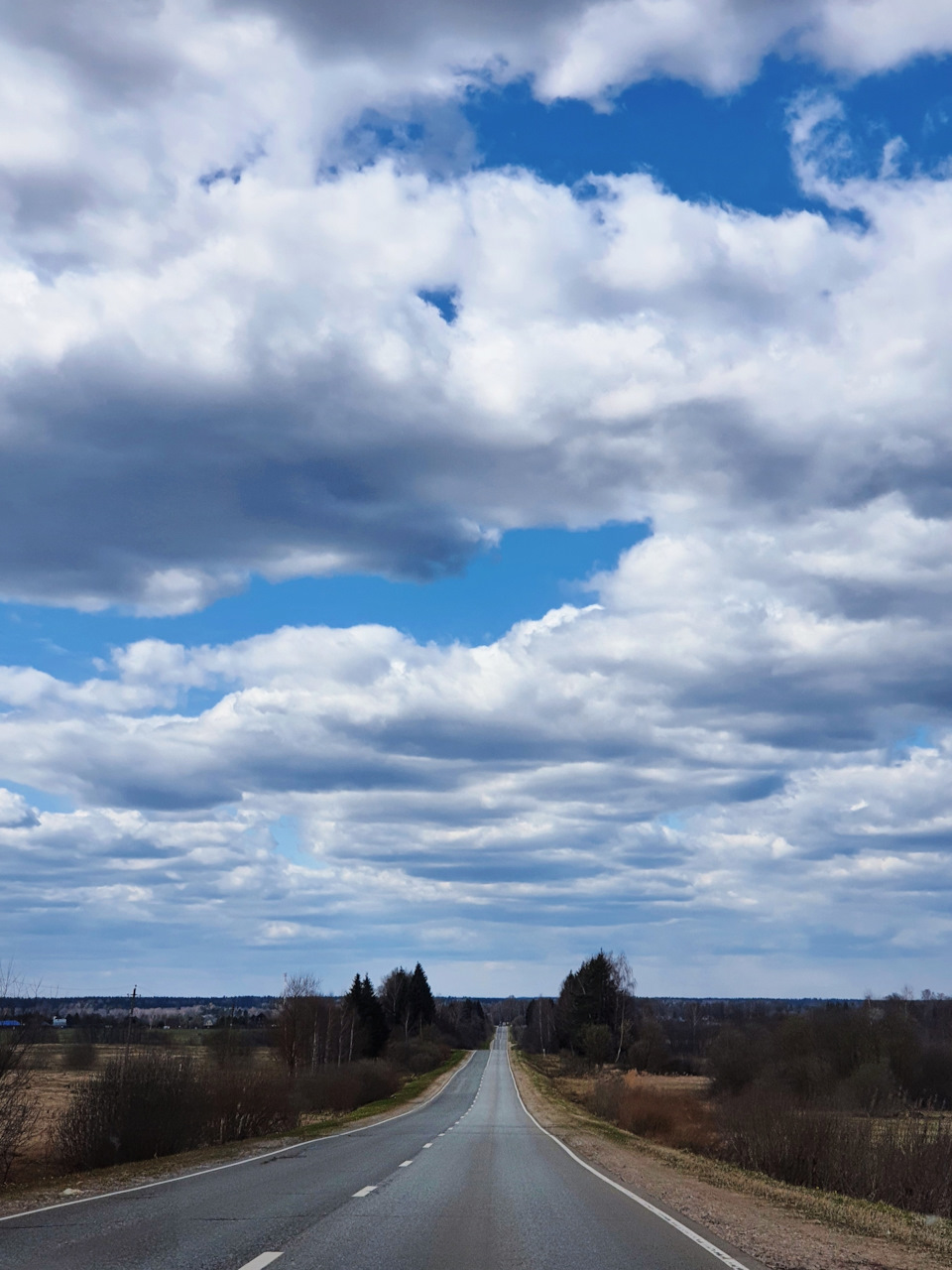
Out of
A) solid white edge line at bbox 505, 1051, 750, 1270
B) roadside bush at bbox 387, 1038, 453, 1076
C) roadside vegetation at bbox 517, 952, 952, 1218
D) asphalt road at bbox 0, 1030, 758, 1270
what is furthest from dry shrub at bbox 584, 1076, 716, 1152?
roadside bush at bbox 387, 1038, 453, 1076

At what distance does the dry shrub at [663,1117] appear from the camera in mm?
43919

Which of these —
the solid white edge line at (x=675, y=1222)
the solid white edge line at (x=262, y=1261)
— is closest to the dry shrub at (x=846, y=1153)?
the solid white edge line at (x=675, y=1222)

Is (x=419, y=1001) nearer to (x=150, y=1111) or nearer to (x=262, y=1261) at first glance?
(x=150, y=1111)

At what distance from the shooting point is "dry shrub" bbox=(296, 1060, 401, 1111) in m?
57.3

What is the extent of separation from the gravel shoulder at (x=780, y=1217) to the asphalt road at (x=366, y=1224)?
871 millimetres

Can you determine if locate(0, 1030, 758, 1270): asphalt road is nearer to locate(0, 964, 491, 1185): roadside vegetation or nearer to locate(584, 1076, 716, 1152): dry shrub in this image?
locate(0, 964, 491, 1185): roadside vegetation

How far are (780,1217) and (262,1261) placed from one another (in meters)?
11.4

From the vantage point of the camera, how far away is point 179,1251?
12227 mm

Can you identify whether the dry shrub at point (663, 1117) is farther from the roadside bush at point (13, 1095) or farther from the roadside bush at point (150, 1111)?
the roadside bush at point (13, 1095)

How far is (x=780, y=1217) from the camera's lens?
19625 millimetres

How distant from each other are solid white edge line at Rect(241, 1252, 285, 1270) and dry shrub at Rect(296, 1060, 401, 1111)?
39828 millimetres

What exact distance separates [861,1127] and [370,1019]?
93136mm

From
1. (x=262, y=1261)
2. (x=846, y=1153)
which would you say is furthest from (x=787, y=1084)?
(x=262, y=1261)

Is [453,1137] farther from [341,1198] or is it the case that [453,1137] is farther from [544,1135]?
[341,1198]
